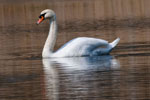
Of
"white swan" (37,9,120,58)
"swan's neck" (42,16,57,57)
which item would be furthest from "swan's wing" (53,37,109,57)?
"swan's neck" (42,16,57,57)

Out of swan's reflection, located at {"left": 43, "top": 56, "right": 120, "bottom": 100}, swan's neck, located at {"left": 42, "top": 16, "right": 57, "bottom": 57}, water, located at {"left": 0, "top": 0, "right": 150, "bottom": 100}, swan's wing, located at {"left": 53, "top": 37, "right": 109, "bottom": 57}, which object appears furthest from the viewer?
swan's neck, located at {"left": 42, "top": 16, "right": 57, "bottom": 57}

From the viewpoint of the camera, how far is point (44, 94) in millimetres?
10336

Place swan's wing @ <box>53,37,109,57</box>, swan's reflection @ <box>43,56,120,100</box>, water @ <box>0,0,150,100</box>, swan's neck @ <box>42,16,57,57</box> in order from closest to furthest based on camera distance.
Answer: water @ <box>0,0,150,100</box>, swan's reflection @ <box>43,56,120,100</box>, swan's wing @ <box>53,37,109,57</box>, swan's neck @ <box>42,16,57,57</box>

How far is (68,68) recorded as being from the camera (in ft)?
44.0

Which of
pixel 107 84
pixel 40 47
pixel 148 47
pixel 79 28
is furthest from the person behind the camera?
pixel 79 28

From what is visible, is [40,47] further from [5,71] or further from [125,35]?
[5,71]

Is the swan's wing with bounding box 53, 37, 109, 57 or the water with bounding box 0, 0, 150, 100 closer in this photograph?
the water with bounding box 0, 0, 150, 100

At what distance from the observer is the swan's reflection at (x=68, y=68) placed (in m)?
11.2

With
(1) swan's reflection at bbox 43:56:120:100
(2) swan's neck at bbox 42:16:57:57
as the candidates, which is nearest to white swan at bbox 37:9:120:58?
(2) swan's neck at bbox 42:16:57:57

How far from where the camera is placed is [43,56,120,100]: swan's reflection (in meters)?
11.2

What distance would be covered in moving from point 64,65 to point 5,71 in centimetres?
129

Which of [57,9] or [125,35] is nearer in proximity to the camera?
[125,35]

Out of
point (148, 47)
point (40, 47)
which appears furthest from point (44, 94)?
point (40, 47)

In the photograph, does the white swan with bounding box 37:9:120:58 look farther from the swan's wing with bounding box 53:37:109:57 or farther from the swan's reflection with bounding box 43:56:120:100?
the swan's reflection with bounding box 43:56:120:100
